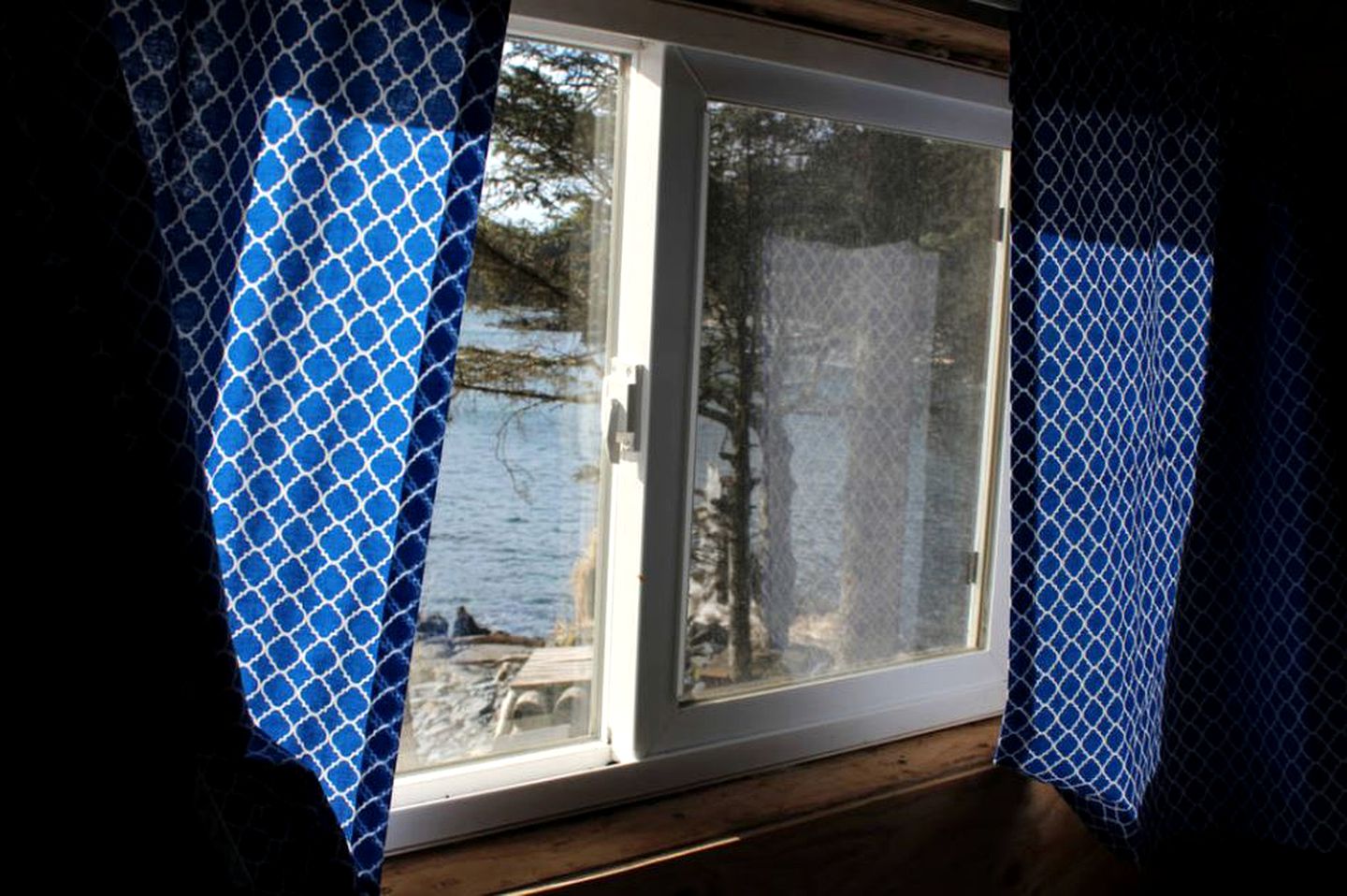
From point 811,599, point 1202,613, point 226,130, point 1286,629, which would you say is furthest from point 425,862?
point 1286,629

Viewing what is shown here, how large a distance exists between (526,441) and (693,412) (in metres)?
0.24

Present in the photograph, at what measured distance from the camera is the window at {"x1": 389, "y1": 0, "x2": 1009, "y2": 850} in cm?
134

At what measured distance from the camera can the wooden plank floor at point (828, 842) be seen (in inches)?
50.2

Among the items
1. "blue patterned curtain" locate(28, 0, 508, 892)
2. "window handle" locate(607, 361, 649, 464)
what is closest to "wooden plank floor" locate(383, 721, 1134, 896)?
"blue patterned curtain" locate(28, 0, 508, 892)

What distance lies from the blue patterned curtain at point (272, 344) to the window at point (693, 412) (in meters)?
0.28

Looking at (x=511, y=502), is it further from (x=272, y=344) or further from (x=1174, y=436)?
(x=1174, y=436)

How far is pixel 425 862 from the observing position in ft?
4.13

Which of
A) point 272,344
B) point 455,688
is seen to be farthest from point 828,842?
point 272,344

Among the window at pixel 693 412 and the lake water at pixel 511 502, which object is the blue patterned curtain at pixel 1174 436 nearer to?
the window at pixel 693 412

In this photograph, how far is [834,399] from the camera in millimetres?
1622

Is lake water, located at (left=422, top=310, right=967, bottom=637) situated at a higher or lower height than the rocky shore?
higher

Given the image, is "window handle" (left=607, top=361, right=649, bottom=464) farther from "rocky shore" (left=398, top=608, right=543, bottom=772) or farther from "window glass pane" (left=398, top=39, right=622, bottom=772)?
"rocky shore" (left=398, top=608, right=543, bottom=772)

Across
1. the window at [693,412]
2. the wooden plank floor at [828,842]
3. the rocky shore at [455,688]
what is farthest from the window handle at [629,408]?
the wooden plank floor at [828,842]

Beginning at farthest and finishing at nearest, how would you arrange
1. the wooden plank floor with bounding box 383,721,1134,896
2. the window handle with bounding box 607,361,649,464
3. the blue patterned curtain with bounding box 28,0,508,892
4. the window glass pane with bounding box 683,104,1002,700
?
the window glass pane with bounding box 683,104,1002,700
the window handle with bounding box 607,361,649,464
the wooden plank floor with bounding box 383,721,1134,896
the blue patterned curtain with bounding box 28,0,508,892
